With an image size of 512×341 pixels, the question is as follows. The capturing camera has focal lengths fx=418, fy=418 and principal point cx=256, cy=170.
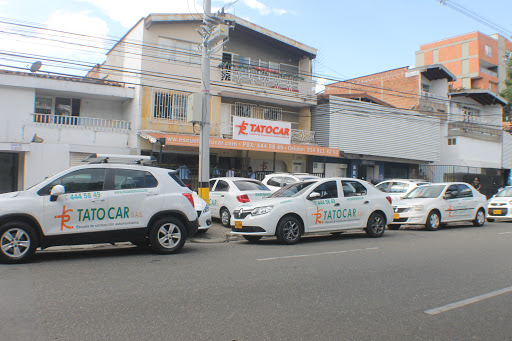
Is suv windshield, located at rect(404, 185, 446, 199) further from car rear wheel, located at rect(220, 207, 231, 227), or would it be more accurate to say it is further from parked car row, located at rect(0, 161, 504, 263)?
car rear wheel, located at rect(220, 207, 231, 227)

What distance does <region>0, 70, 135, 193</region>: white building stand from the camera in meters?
17.0

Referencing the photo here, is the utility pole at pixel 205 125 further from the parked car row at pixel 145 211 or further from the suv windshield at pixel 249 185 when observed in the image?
the suv windshield at pixel 249 185

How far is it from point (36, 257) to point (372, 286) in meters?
6.01

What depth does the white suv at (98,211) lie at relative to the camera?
23.2 ft

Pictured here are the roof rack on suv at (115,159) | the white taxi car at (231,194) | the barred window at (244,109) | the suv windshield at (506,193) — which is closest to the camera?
the roof rack on suv at (115,159)

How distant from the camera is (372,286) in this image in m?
5.82

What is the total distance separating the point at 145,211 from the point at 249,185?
5656 millimetres

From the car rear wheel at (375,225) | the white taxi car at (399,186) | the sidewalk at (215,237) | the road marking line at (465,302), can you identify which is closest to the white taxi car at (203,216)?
the sidewalk at (215,237)

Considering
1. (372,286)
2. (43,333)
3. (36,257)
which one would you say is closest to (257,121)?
(36,257)

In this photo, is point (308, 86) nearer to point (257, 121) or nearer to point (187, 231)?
point (257, 121)

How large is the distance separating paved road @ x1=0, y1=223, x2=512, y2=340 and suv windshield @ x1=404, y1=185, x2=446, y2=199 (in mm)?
5456

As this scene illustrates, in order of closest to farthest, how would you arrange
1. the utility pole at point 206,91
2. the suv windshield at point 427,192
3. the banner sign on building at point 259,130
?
the utility pole at point 206,91, the suv windshield at point 427,192, the banner sign on building at point 259,130

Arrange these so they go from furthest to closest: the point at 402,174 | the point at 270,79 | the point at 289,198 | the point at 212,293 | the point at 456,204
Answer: the point at 402,174
the point at 270,79
the point at 456,204
the point at 289,198
the point at 212,293

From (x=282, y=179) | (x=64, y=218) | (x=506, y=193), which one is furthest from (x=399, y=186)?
(x=64, y=218)
